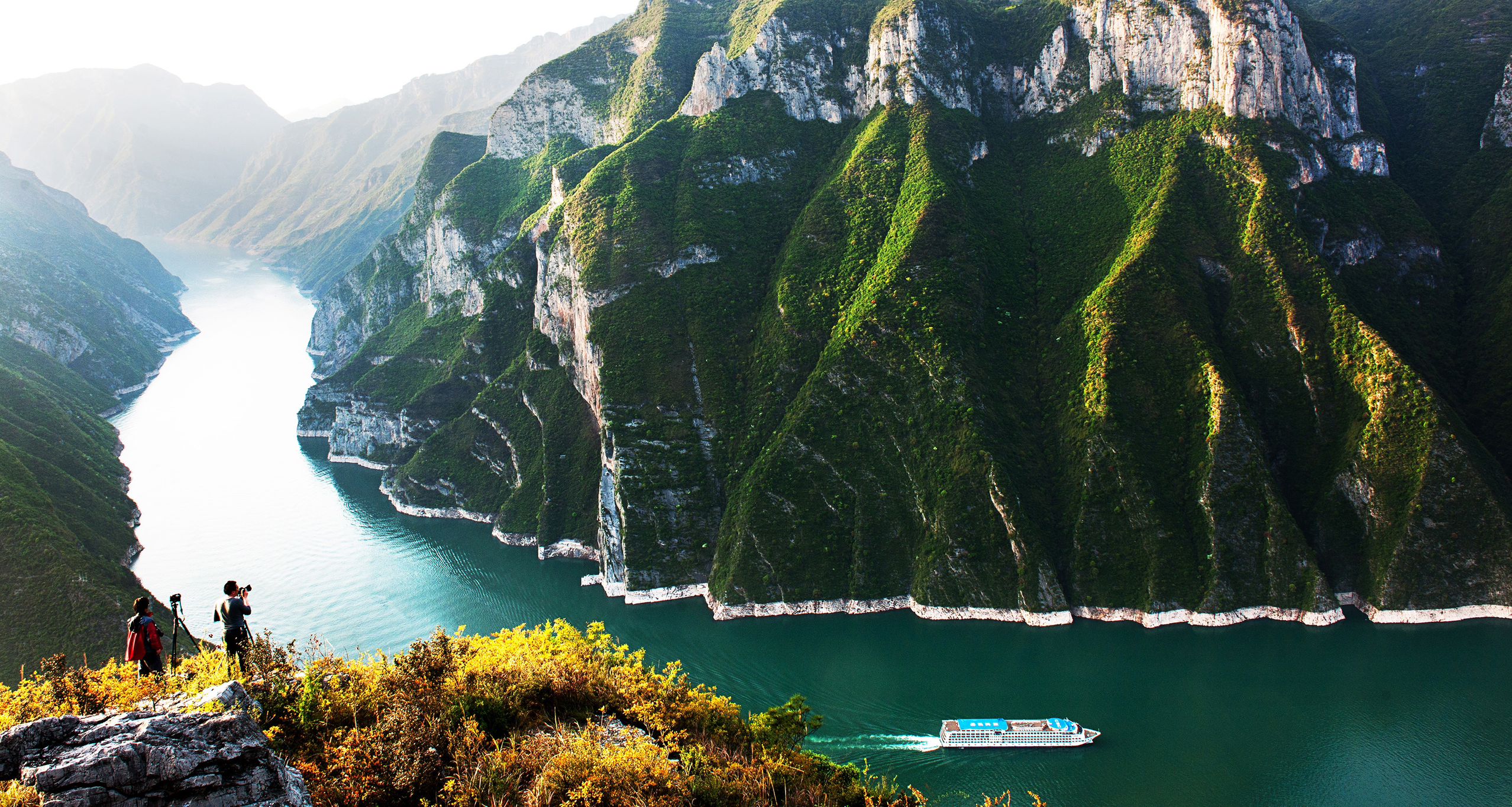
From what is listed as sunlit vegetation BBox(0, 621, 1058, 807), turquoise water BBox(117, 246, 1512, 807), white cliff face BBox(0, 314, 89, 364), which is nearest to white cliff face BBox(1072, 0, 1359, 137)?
turquoise water BBox(117, 246, 1512, 807)

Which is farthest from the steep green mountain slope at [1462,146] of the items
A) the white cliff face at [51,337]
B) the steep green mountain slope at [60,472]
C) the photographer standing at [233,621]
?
the white cliff face at [51,337]

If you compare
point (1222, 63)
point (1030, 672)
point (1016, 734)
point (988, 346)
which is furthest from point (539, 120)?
point (1016, 734)

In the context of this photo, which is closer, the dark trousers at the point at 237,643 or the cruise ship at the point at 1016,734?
the dark trousers at the point at 237,643

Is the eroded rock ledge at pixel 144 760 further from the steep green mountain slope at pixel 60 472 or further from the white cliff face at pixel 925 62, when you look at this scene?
the white cliff face at pixel 925 62

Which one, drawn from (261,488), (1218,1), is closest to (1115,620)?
(1218,1)

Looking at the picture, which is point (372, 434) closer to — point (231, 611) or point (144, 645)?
point (144, 645)

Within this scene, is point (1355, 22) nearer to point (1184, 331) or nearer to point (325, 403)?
point (1184, 331)
